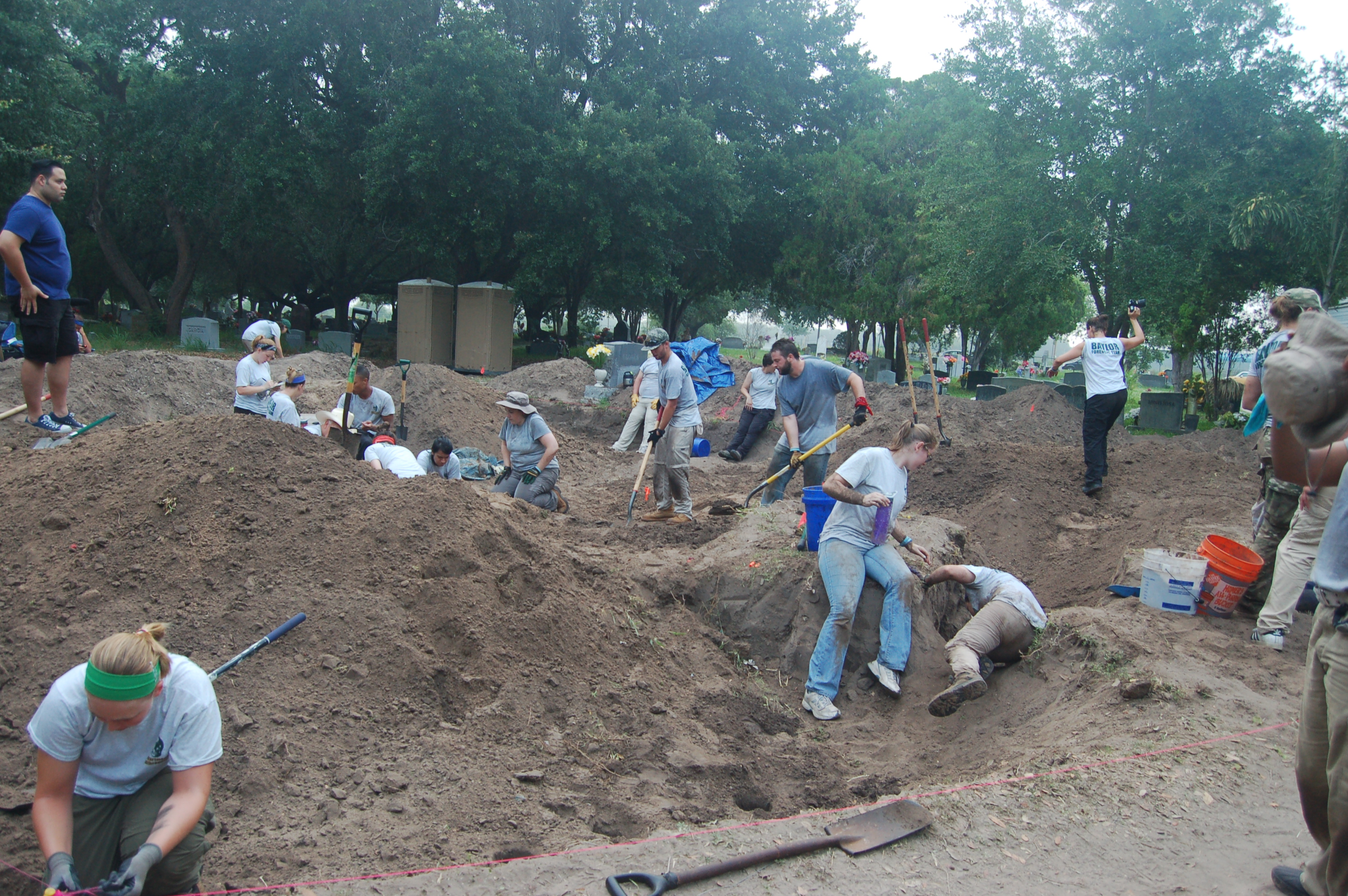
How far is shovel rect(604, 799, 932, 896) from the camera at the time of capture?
3059 mm

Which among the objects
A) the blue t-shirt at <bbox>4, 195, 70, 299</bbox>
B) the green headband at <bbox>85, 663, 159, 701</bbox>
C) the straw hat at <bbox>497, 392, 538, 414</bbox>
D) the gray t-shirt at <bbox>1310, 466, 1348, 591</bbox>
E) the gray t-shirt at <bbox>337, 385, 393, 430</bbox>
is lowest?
the green headband at <bbox>85, 663, 159, 701</bbox>

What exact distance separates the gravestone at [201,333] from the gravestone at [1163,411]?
74.1 feet

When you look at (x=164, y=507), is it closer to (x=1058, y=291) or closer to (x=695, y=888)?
(x=695, y=888)

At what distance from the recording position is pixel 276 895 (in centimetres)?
306

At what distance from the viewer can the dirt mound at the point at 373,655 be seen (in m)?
3.65

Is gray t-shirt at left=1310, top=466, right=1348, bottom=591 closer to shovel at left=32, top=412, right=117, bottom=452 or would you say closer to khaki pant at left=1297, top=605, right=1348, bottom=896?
khaki pant at left=1297, top=605, right=1348, bottom=896

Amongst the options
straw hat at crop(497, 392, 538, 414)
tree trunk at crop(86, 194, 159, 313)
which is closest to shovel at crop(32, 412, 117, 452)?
straw hat at crop(497, 392, 538, 414)

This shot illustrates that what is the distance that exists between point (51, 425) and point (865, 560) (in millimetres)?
6014

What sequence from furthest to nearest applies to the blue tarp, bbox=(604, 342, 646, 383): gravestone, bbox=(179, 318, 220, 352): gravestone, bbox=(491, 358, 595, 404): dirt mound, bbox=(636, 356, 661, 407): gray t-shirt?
1. bbox=(179, 318, 220, 352): gravestone
2. bbox=(604, 342, 646, 383): gravestone
3. bbox=(491, 358, 595, 404): dirt mound
4. the blue tarp
5. bbox=(636, 356, 661, 407): gray t-shirt

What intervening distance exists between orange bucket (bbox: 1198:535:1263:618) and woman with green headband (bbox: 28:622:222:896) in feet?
19.4

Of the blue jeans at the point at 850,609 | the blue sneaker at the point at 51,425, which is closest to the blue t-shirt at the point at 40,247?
the blue sneaker at the point at 51,425

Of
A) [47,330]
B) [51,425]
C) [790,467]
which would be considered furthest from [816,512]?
[51,425]

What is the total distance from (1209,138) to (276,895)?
19.7 meters

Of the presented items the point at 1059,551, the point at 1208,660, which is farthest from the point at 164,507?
the point at 1059,551
